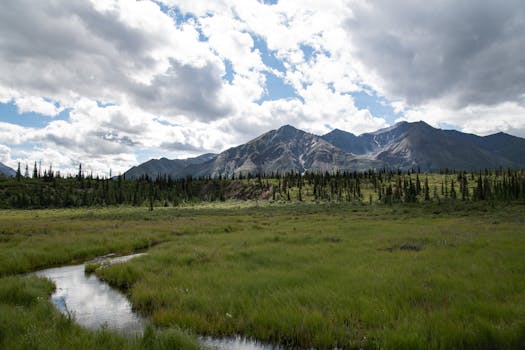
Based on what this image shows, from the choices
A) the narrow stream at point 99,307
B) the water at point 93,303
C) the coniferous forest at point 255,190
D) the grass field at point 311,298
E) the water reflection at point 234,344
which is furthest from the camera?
the coniferous forest at point 255,190

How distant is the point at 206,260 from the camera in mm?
18984

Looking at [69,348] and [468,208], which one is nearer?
[69,348]

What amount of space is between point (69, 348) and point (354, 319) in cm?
749

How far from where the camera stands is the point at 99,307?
12023 mm

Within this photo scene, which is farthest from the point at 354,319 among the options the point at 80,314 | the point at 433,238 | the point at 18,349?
the point at 433,238

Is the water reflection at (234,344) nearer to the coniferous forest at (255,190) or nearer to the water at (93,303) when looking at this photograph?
the water at (93,303)

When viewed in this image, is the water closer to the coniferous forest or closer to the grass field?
the grass field

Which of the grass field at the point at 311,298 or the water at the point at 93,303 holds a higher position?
the grass field at the point at 311,298

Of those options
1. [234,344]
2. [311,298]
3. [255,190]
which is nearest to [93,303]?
[234,344]

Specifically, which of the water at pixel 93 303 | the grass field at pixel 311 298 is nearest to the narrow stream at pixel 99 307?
the water at pixel 93 303

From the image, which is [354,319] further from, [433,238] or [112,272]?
[433,238]

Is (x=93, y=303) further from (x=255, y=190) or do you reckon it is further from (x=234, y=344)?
(x=255, y=190)

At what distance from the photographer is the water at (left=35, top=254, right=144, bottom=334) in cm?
1021

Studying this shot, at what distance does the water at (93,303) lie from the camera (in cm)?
1021
